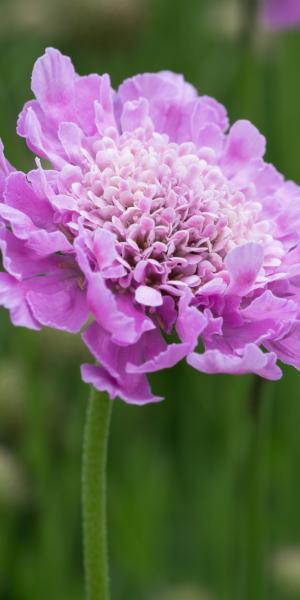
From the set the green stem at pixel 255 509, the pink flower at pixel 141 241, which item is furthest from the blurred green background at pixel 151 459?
the pink flower at pixel 141 241

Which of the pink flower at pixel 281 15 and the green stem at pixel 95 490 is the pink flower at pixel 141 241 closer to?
the green stem at pixel 95 490

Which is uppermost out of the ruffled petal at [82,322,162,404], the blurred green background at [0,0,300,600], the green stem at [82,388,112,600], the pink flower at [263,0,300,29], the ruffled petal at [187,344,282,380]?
the pink flower at [263,0,300,29]

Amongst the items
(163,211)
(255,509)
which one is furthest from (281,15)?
(163,211)

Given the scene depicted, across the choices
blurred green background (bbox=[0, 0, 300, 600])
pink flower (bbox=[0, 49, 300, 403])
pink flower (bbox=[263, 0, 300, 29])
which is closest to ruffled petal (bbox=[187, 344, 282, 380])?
pink flower (bbox=[0, 49, 300, 403])

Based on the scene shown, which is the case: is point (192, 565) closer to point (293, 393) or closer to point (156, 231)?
point (293, 393)

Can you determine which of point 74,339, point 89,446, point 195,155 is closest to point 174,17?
point 74,339

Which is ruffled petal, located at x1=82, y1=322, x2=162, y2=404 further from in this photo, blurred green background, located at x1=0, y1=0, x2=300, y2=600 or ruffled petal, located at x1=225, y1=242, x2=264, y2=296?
blurred green background, located at x1=0, y1=0, x2=300, y2=600
